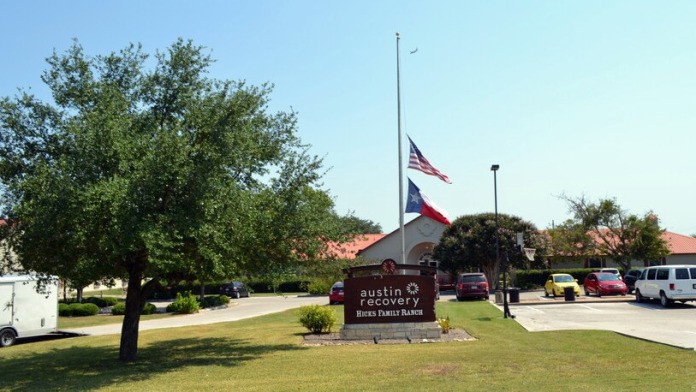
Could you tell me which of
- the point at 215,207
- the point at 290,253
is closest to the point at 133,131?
the point at 215,207

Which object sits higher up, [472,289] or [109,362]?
[472,289]

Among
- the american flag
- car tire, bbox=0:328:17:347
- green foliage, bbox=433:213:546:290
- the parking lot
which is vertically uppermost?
the american flag

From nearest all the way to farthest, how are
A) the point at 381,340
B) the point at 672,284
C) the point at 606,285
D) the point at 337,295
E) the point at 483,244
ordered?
1. the point at 381,340
2. the point at 672,284
3. the point at 606,285
4. the point at 337,295
5. the point at 483,244

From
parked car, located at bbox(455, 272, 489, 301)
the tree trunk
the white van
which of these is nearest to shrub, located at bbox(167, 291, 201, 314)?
parked car, located at bbox(455, 272, 489, 301)

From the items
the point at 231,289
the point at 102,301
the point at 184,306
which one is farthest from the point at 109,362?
the point at 231,289

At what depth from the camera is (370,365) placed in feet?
46.4

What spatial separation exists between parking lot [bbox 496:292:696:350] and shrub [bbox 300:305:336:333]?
650cm

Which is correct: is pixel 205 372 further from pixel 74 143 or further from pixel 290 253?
pixel 74 143

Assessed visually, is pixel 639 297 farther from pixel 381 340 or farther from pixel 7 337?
pixel 7 337

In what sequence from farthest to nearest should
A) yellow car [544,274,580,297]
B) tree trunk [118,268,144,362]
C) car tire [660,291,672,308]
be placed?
yellow car [544,274,580,297] < car tire [660,291,672,308] < tree trunk [118,268,144,362]

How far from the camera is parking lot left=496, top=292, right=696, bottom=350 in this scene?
18.4 m

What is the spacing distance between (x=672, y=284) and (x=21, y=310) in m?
26.3

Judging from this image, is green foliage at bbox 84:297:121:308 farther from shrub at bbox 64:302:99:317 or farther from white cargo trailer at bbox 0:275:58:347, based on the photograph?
white cargo trailer at bbox 0:275:58:347

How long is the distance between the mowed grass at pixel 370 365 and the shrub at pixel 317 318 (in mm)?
749
